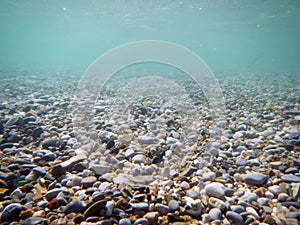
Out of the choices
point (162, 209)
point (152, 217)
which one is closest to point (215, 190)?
point (162, 209)

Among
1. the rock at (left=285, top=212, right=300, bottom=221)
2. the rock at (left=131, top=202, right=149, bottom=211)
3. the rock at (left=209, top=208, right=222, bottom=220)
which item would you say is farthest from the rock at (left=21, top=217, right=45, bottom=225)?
the rock at (left=285, top=212, right=300, bottom=221)

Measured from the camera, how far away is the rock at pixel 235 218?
7.03 ft

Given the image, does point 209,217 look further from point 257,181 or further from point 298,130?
point 298,130

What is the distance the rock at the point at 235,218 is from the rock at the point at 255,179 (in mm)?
769

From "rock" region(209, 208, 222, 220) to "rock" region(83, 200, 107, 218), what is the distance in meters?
1.11

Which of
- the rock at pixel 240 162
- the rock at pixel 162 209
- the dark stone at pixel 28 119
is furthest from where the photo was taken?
the dark stone at pixel 28 119

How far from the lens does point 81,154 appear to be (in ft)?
11.6

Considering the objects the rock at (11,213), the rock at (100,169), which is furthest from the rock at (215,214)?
the rock at (11,213)

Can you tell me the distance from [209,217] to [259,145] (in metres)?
2.31

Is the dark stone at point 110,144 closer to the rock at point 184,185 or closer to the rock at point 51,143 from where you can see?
the rock at point 51,143

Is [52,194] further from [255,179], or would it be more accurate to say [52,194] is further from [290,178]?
[290,178]

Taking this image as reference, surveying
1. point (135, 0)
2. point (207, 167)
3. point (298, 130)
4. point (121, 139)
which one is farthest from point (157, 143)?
point (135, 0)

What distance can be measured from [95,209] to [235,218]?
55.9 inches

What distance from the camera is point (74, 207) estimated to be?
88.2 inches
